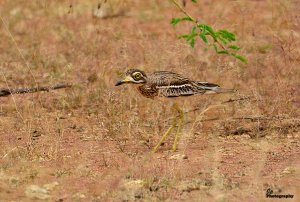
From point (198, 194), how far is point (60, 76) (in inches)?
167

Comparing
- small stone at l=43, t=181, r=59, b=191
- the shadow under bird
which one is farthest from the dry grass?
the shadow under bird

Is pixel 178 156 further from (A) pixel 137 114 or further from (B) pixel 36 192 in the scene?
(A) pixel 137 114

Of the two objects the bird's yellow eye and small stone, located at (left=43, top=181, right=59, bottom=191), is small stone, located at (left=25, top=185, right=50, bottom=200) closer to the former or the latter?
small stone, located at (left=43, top=181, right=59, bottom=191)

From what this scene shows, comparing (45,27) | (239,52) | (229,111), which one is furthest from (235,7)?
(229,111)

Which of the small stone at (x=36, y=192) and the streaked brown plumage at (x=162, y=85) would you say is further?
the streaked brown plumage at (x=162, y=85)

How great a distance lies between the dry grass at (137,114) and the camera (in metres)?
5.74

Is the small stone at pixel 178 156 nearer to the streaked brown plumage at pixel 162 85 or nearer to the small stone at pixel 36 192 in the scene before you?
the streaked brown plumage at pixel 162 85

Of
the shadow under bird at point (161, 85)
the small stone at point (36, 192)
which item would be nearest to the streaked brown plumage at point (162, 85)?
the shadow under bird at point (161, 85)

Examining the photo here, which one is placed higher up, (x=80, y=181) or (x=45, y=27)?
(x=45, y=27)

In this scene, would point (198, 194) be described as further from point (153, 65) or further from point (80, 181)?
point (153, 65)

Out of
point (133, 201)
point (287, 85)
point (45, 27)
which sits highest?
point (45, 27)

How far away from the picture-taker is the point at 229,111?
7.93m

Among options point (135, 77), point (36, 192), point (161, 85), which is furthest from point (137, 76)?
point (36, 192)

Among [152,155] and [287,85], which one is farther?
[287,85]
